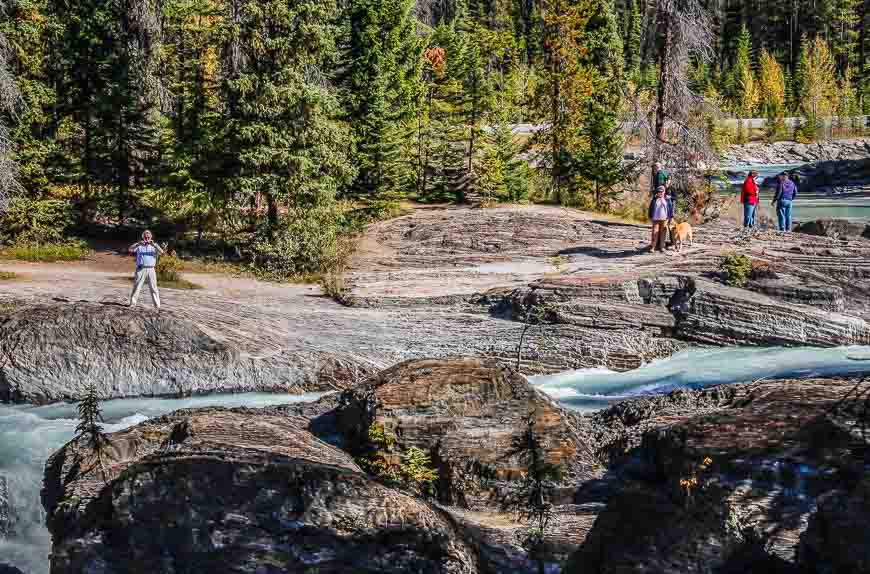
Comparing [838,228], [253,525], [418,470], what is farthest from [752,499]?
[838,228]

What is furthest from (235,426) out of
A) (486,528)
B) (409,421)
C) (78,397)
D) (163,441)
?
(78,397)

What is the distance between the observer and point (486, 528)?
340 inches

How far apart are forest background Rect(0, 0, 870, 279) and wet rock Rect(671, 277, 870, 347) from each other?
31.6 ft

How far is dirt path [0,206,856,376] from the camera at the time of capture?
17.2m

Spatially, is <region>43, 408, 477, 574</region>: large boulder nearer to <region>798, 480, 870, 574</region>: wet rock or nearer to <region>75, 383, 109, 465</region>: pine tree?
<region>75, 383, 109, 465</region>: pine tree

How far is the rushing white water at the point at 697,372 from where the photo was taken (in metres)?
15.6

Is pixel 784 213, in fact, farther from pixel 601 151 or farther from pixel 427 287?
pixel 427 287

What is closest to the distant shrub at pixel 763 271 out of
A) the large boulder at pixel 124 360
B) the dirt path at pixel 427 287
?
the dirt path at pixel 427 287

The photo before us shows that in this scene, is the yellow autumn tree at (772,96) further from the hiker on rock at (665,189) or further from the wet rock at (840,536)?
the wet rock at (840,536)

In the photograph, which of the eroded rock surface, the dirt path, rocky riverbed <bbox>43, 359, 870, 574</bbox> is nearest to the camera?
the eroded rock surface

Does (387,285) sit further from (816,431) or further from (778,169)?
(778,169)

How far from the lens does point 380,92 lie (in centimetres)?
3170

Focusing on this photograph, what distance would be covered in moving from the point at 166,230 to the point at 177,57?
30.1ft

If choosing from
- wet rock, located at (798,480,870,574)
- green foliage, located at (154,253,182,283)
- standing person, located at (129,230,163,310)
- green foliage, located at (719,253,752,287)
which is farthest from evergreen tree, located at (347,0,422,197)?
wet rock, located at (798,480,870,574)
